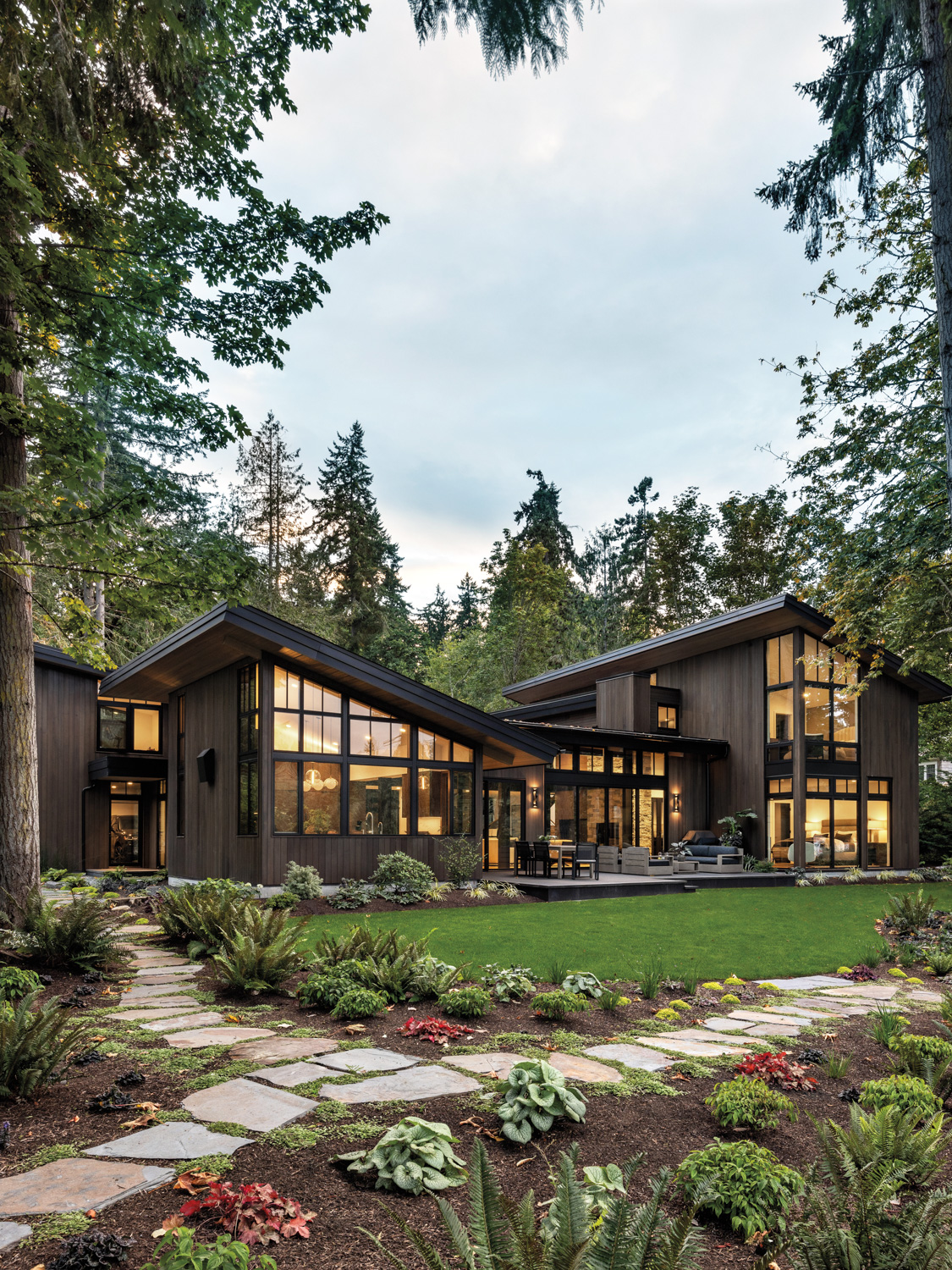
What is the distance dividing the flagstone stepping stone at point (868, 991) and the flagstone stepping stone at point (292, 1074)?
4.26 m

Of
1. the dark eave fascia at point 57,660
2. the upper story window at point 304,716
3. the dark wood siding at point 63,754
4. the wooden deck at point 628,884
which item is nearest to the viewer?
the upper story window at point 304,716

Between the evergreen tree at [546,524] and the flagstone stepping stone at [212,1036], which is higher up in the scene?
the evergreen tree at [546,524]

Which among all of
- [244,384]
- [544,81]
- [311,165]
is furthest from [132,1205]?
[244,384]

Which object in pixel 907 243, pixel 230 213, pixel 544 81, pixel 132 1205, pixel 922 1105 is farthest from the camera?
pixel 907 243

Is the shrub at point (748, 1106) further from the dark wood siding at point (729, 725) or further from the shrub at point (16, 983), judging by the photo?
the dark wood siding at point (729, 725)

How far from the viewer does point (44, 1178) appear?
108 inches

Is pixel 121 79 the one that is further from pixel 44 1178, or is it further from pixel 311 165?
pixel 44 1178

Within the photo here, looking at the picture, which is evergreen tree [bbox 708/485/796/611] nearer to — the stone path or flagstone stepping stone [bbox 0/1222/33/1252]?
the stone path

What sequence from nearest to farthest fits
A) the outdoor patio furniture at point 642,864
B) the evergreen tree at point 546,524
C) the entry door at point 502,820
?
the outdoor patio furniture at point 642,864 < the entry door at point 502,820 < the evergreen tree at point 546,524

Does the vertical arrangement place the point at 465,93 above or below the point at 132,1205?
above

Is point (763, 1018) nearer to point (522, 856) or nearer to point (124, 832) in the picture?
point (522, 856)

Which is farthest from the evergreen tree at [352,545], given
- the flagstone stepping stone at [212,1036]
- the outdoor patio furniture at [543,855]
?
the flagstone stepping stone at [212,1036]

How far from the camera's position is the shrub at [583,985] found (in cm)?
573

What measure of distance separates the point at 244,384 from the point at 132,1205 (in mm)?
36428
